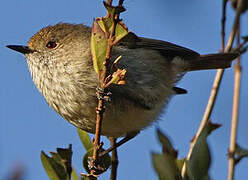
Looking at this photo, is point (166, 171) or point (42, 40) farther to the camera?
point (42, 40)

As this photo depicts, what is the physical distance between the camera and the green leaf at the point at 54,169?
1.95 m

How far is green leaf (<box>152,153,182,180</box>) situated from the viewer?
162cm

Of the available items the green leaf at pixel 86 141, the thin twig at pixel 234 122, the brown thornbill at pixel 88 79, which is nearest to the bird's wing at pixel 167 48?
the brown thornbill at pixel 88 79

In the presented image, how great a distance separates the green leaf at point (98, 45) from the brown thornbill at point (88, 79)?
2.78ft

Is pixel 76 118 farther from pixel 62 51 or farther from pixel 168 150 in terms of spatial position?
pixel 168 150

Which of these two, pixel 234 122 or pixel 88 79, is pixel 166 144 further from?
pixel 88 79

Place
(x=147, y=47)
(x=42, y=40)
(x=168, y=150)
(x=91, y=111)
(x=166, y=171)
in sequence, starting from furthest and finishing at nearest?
(x=147, y=47), (x=42, y=40), (x=91, y=111), (x=168, y=150), (x=166, y=171)

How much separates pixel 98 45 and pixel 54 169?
69 centimetres

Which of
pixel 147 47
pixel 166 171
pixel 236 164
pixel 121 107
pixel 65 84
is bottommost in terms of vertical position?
pixel 236 164

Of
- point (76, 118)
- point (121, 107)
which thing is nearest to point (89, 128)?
point (76, 118)

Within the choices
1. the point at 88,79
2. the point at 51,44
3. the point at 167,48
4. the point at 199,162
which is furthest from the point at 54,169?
the point at 167,48

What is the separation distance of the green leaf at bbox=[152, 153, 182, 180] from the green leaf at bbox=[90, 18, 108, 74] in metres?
0.49

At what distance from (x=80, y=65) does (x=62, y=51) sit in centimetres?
35

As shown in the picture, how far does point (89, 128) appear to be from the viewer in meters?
3.03
